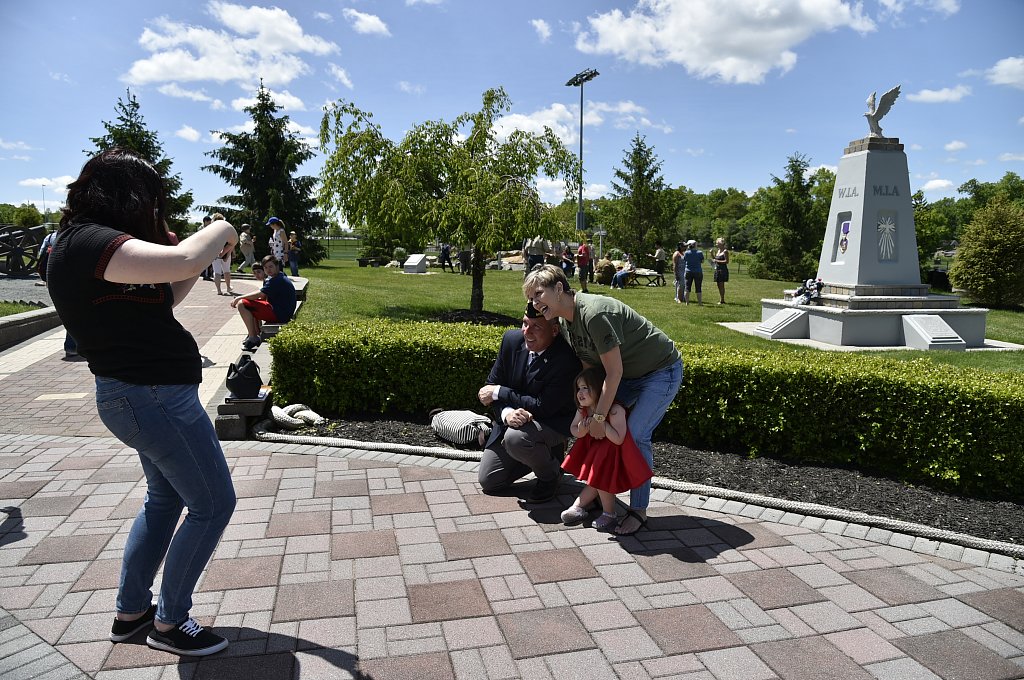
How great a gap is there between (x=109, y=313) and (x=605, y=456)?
2662mm

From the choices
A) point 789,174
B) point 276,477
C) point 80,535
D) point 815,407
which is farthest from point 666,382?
point 789,174

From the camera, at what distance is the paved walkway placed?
2.76 m

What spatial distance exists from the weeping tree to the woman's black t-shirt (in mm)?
10100

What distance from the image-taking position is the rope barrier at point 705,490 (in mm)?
3963

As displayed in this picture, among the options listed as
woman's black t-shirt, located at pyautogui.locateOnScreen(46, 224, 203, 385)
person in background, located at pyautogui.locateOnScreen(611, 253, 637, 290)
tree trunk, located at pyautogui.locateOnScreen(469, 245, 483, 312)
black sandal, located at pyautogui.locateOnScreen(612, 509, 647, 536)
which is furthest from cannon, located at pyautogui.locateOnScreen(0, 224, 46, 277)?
black sandal, located at pyautogui.locateOnScreen(612, 509, 647, 536)

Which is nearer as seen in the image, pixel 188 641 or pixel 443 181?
pixel 188 641

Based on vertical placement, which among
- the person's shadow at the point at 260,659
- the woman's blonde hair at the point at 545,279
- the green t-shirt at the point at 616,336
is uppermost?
the woman's blonde hair at the point at 545,279

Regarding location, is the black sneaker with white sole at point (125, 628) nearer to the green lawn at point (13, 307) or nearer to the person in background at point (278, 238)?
the green lawn at point (13, 307)

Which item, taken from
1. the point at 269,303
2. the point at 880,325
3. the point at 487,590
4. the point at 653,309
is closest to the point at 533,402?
the point at 487,590

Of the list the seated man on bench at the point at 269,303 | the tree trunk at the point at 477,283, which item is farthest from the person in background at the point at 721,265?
the seated man on bench at the point at 269,303

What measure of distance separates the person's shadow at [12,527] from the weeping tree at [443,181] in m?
9.05

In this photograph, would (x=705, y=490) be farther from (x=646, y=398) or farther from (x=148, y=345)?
(x=148, y=345)

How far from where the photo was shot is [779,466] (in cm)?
511

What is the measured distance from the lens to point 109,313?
2.35 metres
